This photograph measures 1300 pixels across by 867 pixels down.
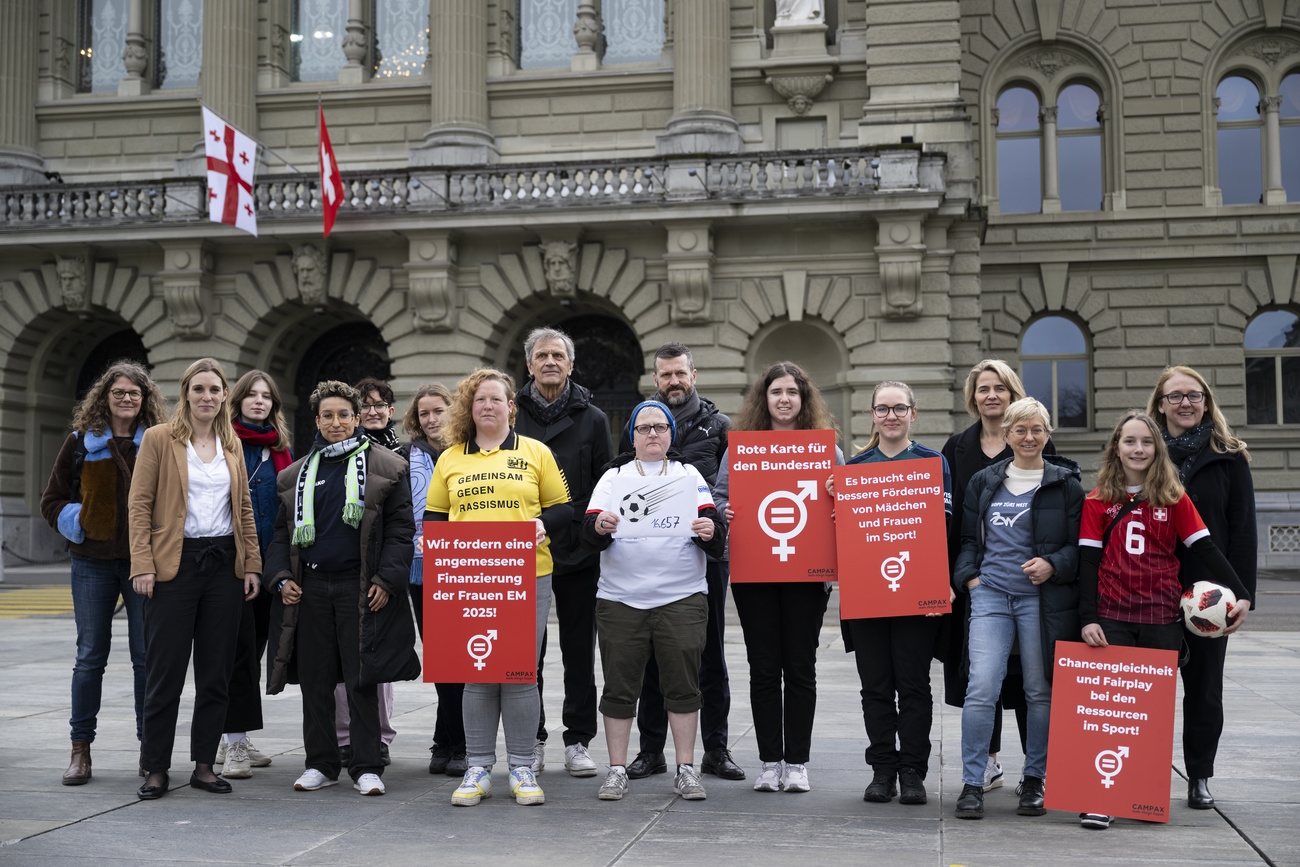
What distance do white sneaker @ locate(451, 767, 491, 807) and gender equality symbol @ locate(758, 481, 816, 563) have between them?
184 cm

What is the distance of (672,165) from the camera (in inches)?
848

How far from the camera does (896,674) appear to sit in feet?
19.9

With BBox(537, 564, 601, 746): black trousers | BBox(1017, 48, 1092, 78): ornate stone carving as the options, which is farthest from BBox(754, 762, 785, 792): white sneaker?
BBox(1017, 48, 1092, 78): ornate stone carving

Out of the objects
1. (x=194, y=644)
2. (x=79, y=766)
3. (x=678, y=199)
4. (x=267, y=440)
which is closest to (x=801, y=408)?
(x=267, y=440)

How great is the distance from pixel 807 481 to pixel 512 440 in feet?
5.10

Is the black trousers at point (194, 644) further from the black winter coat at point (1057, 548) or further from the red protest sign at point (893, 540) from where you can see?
the black winter coat at point (1057, 548)

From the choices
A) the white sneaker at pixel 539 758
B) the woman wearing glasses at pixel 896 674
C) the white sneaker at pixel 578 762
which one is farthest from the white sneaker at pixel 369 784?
the woman wearing glasses at pixel 896 674

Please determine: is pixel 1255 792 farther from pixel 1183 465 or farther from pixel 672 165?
pixel 672 165

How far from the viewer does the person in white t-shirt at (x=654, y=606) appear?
19.7 ft

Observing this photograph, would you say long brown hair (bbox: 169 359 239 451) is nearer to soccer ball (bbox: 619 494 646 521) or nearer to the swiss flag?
soccer ball (bbox: 619 494 646 521)

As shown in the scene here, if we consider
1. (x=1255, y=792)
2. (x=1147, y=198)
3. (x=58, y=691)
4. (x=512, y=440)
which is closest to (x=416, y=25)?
(x=1147, y=198)

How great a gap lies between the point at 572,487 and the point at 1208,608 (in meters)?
3.24

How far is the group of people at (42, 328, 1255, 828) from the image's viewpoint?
5.79m

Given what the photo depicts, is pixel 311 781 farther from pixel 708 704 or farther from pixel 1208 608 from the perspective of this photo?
pixel 1208 608
